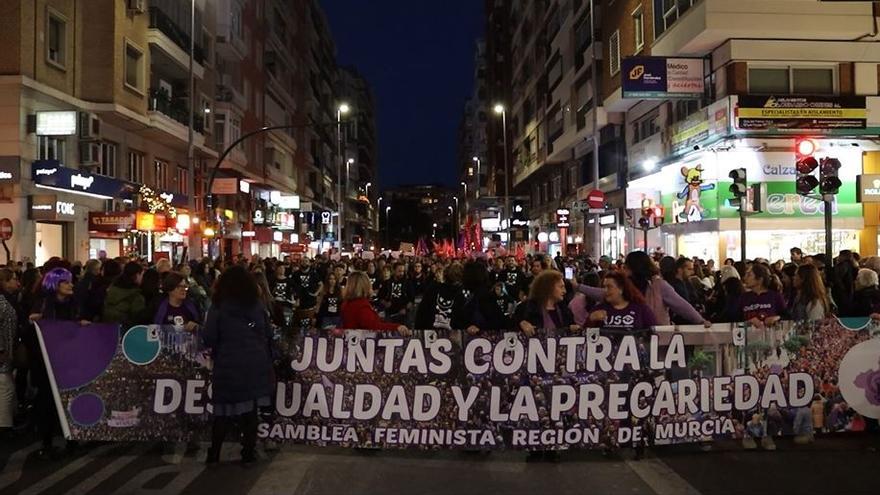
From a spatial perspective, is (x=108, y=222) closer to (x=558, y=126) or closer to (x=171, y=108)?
(x=171, y=108)

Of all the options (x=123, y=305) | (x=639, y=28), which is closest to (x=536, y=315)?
(x=123, y=305)

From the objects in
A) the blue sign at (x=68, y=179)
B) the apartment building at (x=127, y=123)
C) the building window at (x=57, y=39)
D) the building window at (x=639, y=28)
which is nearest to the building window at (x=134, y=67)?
the apartment building at (x=127, y=123)

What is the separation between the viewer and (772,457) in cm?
755

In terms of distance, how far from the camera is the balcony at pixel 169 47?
3164 centimetres

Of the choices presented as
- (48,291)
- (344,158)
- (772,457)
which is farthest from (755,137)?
(344,158)

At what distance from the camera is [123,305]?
8.73 meters

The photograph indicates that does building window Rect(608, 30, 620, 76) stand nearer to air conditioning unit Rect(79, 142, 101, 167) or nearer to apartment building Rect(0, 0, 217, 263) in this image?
apartment building Rect(0, 0, 217, 263)

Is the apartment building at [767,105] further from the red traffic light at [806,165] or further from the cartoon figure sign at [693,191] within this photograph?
the red traffic light at [806,165]

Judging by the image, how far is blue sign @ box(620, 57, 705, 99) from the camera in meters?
26.2

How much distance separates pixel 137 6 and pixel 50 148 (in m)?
7.18

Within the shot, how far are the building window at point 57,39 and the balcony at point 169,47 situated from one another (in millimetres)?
5367

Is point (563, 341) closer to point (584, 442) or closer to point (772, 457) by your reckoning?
point (584, 442)

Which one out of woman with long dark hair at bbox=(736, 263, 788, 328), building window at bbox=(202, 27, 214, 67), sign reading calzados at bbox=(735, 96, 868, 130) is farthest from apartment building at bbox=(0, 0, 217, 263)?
woman with long dark hair at bbox=(736, 263, 788, 328)

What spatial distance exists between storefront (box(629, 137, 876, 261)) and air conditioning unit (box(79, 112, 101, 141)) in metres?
18.8
